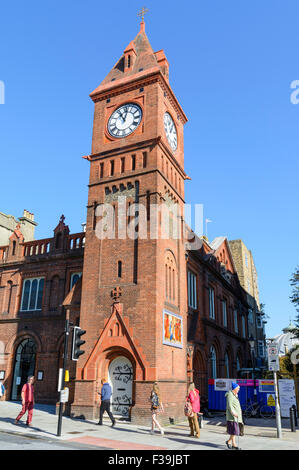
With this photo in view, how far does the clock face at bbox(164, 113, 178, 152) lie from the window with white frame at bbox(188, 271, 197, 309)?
8.53 metres

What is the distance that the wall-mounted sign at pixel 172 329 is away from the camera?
61.9ft

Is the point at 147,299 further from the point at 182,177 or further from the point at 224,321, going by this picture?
the point at 224,321

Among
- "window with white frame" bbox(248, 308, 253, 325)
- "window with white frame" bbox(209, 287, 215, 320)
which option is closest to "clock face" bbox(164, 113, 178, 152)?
"window with white frame" bbox(209, 287, 215, 320)

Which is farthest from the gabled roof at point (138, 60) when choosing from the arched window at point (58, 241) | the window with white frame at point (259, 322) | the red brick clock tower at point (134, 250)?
the window with white frame at point (259, 322)

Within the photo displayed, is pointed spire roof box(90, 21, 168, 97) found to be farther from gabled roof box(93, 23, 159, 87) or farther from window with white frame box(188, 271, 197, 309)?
window with white frame box(188, 271, 197, 309)

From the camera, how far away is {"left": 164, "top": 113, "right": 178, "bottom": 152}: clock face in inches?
920

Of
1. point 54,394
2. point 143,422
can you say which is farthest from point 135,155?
point 54,394

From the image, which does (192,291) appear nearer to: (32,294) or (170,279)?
(170,279)

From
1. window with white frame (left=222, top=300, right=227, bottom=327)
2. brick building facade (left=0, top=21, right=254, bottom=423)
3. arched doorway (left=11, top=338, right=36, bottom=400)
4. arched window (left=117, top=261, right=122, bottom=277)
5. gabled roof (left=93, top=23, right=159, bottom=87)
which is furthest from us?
window with white frame (left=222, top=300, right=227, bottom=327)

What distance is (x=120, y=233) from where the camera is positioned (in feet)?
67.1

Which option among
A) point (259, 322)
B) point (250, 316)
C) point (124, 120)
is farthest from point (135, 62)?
point (259, 322)

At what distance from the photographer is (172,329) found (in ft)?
64.8
